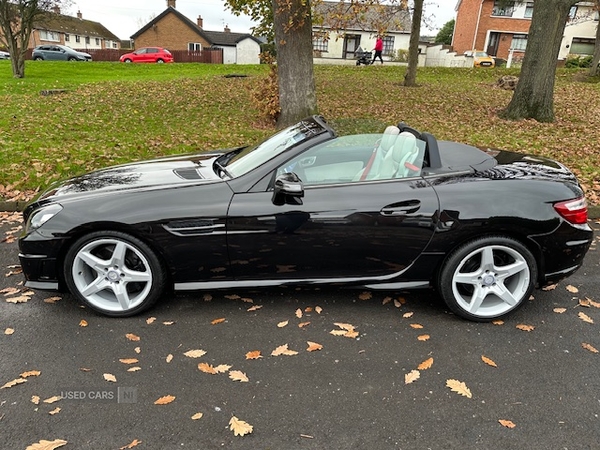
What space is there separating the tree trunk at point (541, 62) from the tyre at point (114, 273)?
9.49 metres

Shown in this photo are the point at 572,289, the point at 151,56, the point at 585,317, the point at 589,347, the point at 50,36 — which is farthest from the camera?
the point at 50,36

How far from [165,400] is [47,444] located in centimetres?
59

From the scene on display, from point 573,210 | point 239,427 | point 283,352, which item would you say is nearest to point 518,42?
point 573,210

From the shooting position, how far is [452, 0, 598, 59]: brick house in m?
37.4

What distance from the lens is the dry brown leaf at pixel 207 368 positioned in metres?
2.70

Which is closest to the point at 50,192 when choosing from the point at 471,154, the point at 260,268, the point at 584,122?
the point at 260,268

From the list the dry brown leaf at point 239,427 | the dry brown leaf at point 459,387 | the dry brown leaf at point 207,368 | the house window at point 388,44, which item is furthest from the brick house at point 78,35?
the dry brown leaf at point 459,387

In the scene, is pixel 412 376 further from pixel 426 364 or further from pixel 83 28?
pixel 83 28

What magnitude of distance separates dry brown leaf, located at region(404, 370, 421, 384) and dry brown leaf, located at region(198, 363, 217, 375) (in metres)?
1.18

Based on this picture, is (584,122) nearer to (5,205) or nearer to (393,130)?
(393,130)

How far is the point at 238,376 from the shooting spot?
2660 millimetres

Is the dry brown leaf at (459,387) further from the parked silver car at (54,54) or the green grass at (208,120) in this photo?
the parked silver car at (54,54)

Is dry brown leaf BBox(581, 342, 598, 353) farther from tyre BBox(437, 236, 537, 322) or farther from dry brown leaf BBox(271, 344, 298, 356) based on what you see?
dry brown leaf BBox(271, 344, 298, 356)

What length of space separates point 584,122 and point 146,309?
1078cm
